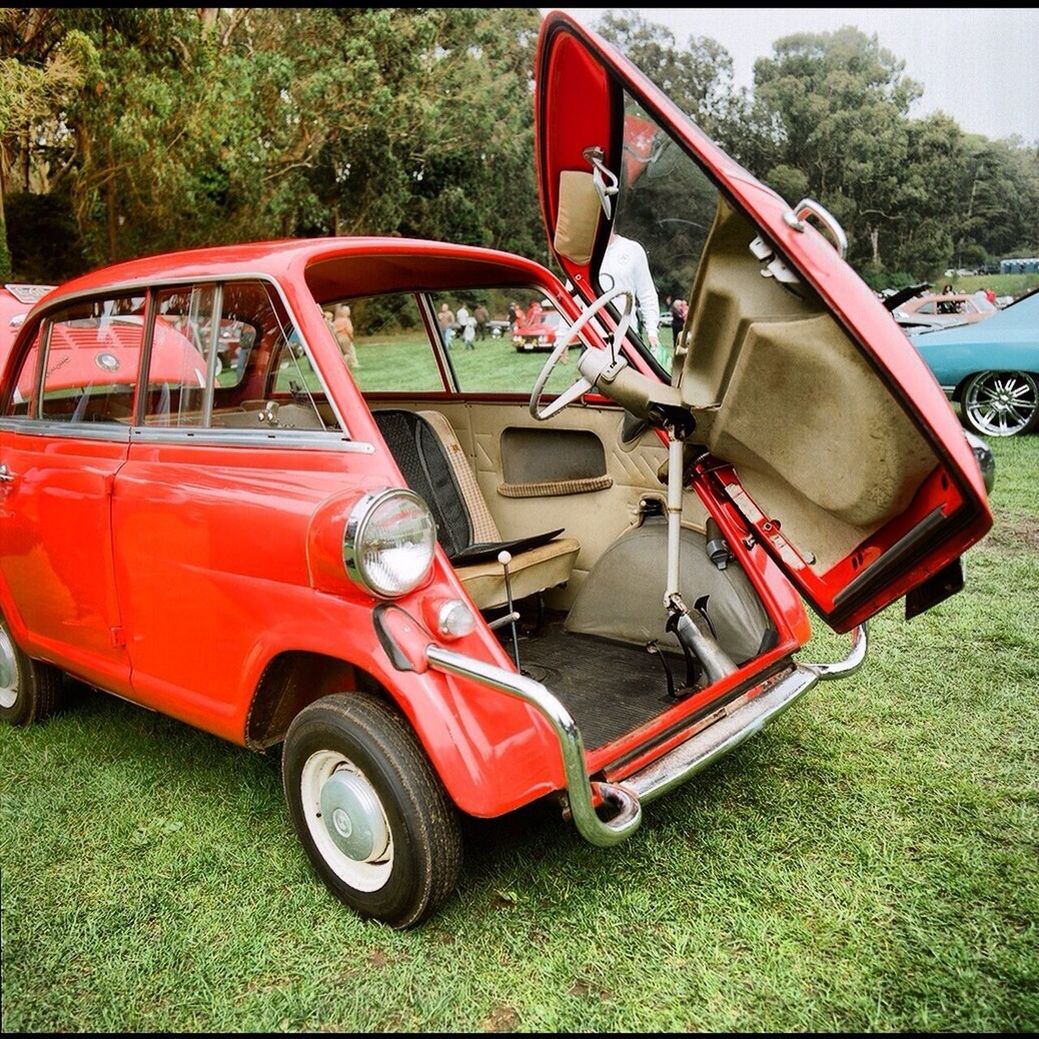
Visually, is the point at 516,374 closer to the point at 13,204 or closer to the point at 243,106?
the point at 243,106

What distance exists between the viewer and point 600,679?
3.23m

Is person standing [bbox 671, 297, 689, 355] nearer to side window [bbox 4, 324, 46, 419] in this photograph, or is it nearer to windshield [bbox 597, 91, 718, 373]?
windshield [bbox 597, 91, 718, 373]

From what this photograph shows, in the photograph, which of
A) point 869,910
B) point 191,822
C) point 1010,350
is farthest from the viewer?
point 1010,350

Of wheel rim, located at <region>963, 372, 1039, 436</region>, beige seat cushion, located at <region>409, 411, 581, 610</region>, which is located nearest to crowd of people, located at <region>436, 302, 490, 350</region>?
beige seat cushion, located at <region>409, 411, 581, 610</region>

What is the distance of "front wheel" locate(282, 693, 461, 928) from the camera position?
7.44ft

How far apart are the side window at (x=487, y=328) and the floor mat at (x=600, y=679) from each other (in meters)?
Answer: 1.05

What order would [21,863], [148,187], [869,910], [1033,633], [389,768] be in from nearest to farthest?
1. [389,768]
2. [869,910]
3. [21,863]
4. [1033,633]
5. [148,187]

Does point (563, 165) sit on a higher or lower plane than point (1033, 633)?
higher

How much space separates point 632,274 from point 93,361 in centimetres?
211

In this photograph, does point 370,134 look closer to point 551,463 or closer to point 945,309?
point 945,309

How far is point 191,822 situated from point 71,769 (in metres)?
0.71

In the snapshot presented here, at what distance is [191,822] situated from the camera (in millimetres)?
3018

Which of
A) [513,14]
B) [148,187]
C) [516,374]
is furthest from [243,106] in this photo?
[513,14]

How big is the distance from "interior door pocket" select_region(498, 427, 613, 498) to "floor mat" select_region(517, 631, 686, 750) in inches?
25.1
